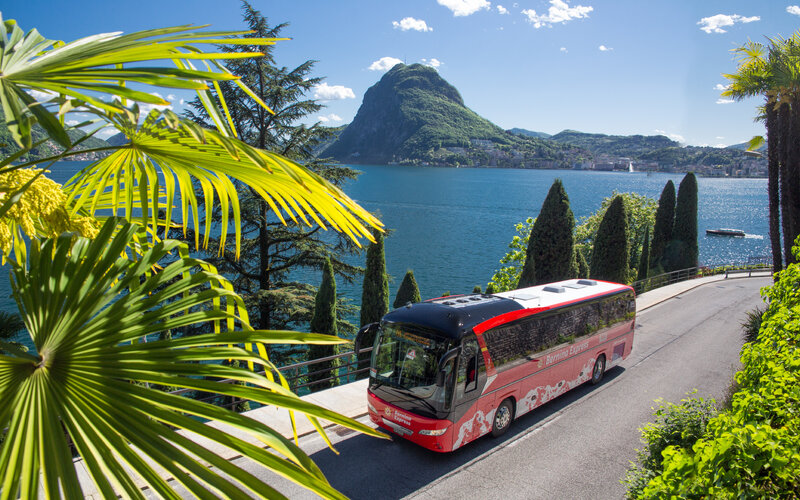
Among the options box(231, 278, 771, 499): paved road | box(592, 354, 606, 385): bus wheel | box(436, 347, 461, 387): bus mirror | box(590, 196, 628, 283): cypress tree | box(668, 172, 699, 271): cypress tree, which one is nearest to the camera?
box(231, 278, 771, 499): paved road

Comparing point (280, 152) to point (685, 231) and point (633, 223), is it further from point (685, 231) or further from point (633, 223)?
point (633, 223)

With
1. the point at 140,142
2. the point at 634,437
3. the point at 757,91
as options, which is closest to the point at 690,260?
the point at 757,91

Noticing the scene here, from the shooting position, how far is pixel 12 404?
4.55 ft

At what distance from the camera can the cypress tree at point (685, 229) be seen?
3447 cm

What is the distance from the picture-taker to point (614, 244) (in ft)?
87.8

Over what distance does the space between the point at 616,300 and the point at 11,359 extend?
15831 mm

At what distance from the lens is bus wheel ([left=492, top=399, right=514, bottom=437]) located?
1075 centimetres

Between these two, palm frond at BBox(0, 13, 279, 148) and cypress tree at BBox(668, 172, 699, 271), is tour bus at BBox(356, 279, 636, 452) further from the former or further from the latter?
cypress tree at BBox(668, 172, 699, 271)

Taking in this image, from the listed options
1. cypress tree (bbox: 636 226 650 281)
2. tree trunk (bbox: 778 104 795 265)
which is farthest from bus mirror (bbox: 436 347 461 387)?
cypress tree (bbox: 636 226 650 281)

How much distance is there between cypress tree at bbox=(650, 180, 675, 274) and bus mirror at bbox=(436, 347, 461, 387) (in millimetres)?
31596

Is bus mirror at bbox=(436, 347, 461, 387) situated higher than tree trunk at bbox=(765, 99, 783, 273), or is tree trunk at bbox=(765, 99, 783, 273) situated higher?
tree trunk at bbox=(765, 99, 783, 273)

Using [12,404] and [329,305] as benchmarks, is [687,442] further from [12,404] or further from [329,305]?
[329,305]

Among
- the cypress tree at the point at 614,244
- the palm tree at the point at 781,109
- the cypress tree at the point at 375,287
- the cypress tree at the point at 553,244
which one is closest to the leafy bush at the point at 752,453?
the palm tree at the point at 781,109

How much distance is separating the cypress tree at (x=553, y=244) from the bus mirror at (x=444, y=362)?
49.1 feet
